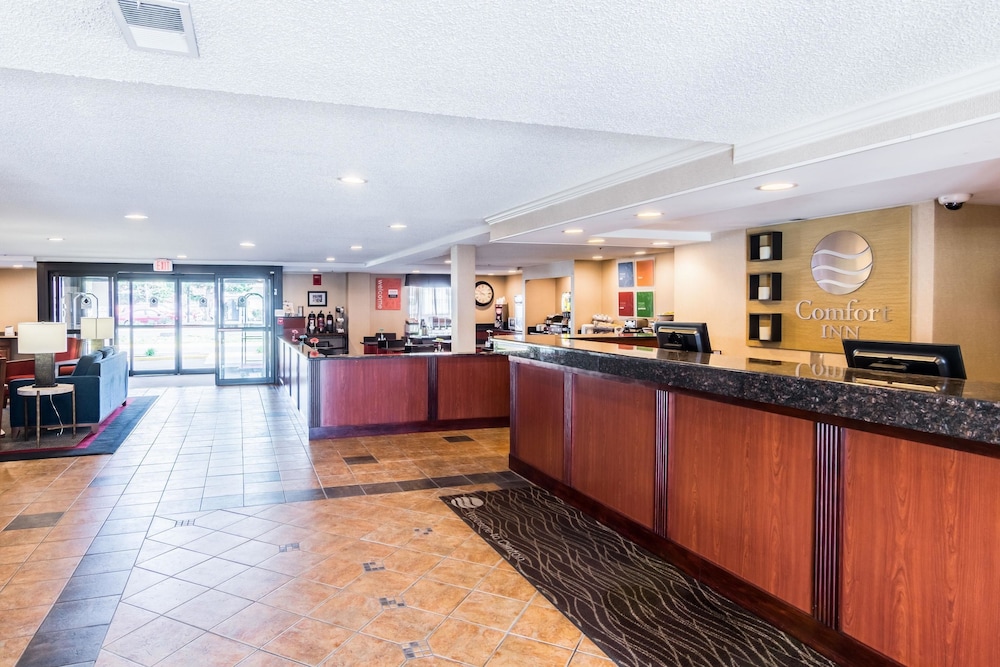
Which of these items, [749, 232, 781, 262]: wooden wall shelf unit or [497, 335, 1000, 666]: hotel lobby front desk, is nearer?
[497, 335, 1000, 666]: hotel lobby front desk

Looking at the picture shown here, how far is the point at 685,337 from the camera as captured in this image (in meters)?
5.05

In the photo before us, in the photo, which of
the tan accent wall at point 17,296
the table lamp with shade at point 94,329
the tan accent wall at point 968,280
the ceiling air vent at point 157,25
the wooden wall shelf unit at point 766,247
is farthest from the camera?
the tan accent wall at point 17,296

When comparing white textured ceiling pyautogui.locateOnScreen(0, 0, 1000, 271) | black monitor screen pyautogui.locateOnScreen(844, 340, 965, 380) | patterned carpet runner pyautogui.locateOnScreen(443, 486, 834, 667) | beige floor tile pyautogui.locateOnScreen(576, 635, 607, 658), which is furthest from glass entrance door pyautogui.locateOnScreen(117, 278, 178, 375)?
black monitor screen pyautogui.locateOnScreen(844, 340, 965, 380)

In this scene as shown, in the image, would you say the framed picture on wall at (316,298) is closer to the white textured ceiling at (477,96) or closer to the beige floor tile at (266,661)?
the white textured ceiling at (477,96)

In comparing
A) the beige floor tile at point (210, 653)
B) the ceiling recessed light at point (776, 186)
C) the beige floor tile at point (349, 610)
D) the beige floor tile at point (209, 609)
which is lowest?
the beige floor tile at point (349, 610)

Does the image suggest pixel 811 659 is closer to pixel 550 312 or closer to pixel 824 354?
pixel 824 354

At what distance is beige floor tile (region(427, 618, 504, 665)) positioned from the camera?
253 cm

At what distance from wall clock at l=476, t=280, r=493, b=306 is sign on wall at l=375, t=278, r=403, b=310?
242cm

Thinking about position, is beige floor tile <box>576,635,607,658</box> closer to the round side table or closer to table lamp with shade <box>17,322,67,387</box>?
the round side table

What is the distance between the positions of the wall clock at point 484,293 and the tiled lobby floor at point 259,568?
11399 millimetres

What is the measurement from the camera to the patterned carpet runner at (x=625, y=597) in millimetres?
2562

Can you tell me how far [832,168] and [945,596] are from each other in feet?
6.37

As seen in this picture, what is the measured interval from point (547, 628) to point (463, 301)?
5535mm

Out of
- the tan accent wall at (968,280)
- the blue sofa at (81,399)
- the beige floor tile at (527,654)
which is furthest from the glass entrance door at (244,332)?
the tan accent wall at (968,280)
